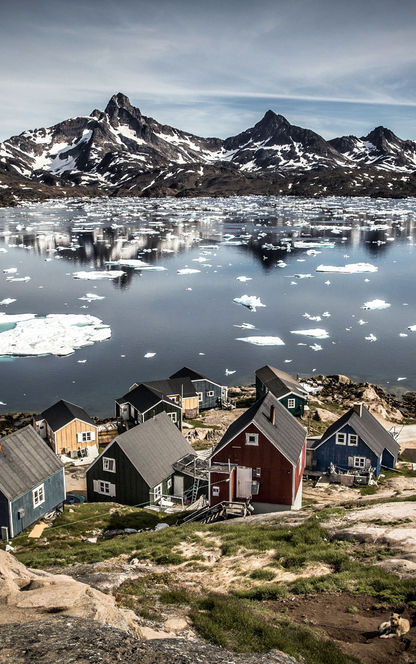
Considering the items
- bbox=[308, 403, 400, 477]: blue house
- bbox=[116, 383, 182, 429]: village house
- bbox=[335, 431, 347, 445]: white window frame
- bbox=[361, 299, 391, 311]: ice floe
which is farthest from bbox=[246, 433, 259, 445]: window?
bbox=[361, 299, 391, 311]: ice floe

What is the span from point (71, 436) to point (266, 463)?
1492 cm

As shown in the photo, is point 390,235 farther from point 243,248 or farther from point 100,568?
point 100,568

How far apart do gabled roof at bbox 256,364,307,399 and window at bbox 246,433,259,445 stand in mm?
14701

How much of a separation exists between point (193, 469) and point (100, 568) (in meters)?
12.3

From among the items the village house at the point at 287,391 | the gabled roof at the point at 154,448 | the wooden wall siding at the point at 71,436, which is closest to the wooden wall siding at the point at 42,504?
the gabled roof at the point at 154,448

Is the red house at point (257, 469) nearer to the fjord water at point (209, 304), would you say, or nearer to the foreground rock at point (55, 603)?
the foreground rock at point (55, 603)

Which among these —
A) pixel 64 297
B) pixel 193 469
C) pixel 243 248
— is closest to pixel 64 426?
pixel 193 469

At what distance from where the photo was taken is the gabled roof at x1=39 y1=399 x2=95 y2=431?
33.5m

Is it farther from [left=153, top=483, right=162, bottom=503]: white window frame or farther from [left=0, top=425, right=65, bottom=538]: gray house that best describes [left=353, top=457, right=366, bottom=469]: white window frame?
[left=0, top=425, right=65, bottom=538]: gray house

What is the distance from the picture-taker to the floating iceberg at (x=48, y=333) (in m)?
51.5

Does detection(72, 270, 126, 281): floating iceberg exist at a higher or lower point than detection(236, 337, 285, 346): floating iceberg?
higher

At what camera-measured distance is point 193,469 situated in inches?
1080

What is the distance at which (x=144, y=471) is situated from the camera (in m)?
26.7

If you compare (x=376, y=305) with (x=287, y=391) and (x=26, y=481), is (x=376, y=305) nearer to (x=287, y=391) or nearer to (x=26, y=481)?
(x=287, y=391)
